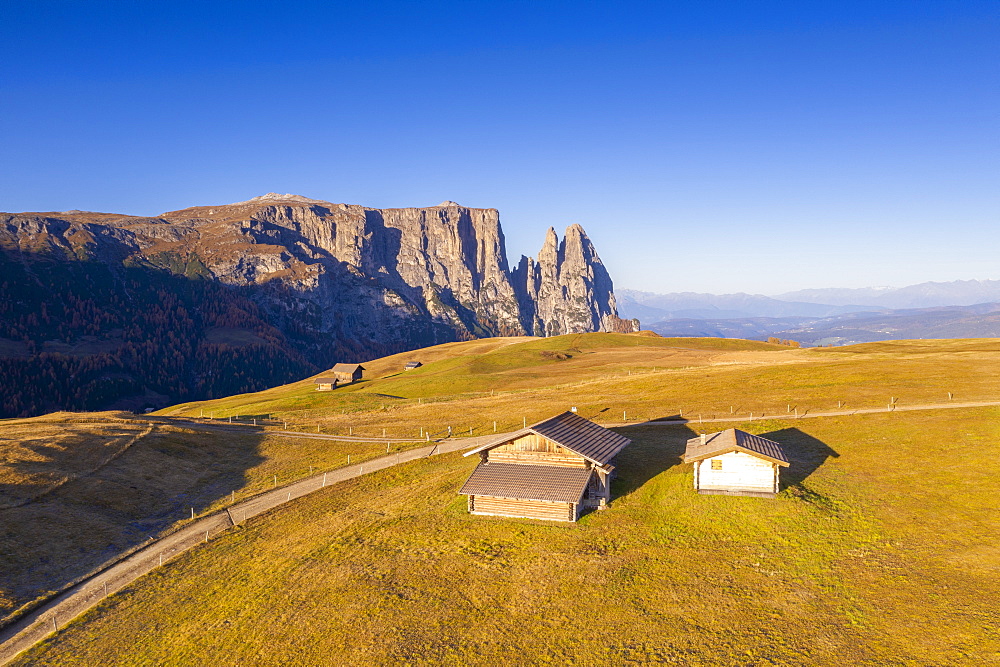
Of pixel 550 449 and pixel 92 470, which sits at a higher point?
pixel 550 449

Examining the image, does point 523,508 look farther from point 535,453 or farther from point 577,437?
point 577,437

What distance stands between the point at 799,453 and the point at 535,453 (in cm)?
2546

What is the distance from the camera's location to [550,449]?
4450 centimetres

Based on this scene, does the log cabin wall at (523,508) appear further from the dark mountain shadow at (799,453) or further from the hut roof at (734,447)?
the dark mountain shadow at (799,453)

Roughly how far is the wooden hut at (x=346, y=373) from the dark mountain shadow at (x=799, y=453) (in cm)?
11487

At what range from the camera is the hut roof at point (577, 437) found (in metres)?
43.3

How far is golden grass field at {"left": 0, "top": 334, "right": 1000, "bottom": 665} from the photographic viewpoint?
26.5m

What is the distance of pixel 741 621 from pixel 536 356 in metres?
119

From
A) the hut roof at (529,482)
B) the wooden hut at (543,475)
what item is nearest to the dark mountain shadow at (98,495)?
the hut roof at (529,482)

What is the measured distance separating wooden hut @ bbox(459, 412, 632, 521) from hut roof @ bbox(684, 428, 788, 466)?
21.9 feet

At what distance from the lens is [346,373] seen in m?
150

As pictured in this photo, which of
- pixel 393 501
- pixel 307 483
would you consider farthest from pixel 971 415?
pixel 307 483

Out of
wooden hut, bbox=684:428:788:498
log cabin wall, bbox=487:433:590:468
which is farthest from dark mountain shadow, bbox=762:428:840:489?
log cabin wall, bbox=487:433:590:468

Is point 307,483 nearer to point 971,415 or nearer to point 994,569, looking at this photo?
point 994,569
